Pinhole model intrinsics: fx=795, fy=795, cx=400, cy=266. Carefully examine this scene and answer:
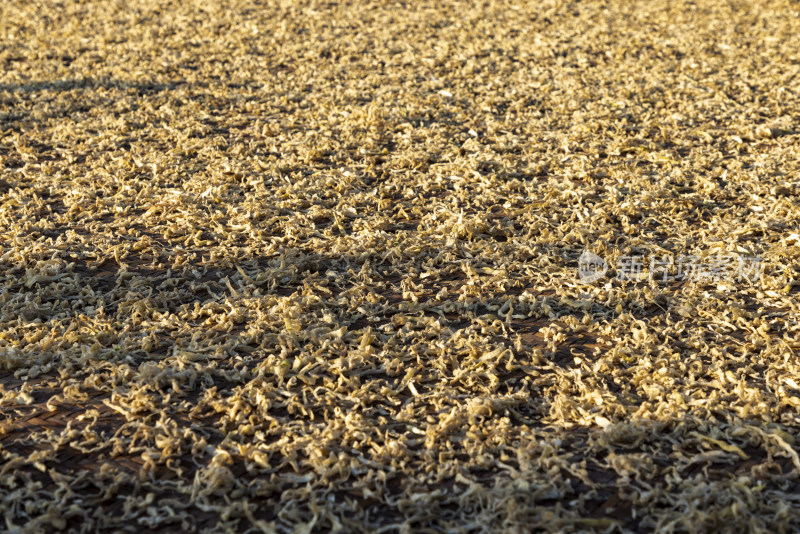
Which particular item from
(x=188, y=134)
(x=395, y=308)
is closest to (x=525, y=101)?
(x=188, y=134)

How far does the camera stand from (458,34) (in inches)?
293

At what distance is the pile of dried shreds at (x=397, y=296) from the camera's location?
2350 millimetres

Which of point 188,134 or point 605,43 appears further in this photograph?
point 605,43

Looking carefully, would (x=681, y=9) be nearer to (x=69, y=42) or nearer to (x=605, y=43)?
(x=605, y=43)

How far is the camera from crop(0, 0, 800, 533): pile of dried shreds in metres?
2.35

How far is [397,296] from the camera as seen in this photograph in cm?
342

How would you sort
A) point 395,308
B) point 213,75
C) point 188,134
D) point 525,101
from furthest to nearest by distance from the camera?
point 213,75
point 525,101
point 188,134
point 395,308

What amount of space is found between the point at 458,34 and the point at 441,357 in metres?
5.16

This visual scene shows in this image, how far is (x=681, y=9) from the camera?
8188 mm

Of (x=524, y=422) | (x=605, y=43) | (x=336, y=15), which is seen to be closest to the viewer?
(x=524, y=422)

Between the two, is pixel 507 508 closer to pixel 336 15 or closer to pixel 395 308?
pixel 395 308

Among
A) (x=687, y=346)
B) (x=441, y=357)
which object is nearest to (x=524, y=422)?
(x=441, y=357)

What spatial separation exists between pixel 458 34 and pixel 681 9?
8.25 ft

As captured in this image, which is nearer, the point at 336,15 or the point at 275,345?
the point at 275,345
